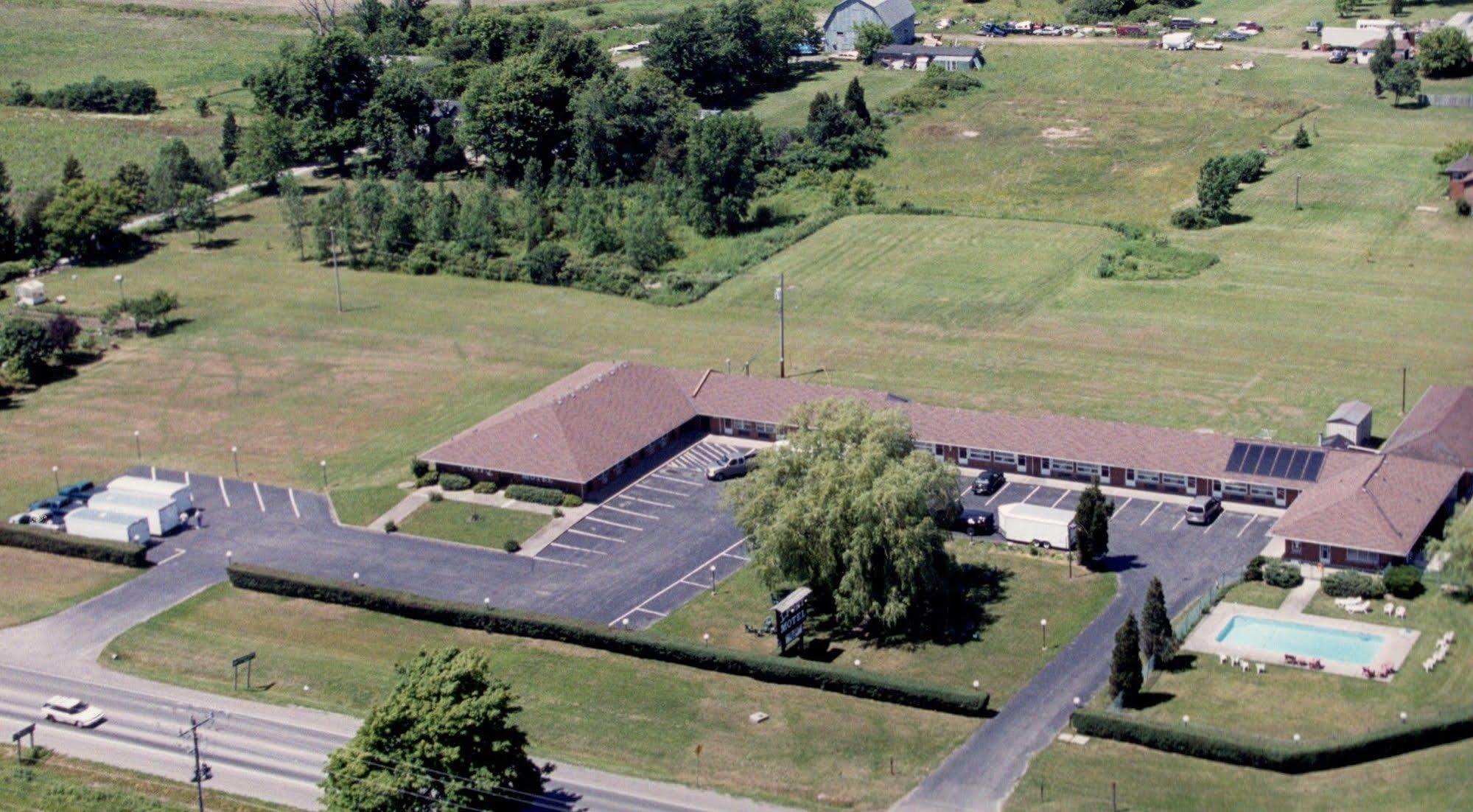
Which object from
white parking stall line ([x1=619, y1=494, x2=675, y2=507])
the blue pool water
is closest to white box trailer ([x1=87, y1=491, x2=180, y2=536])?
white parking stall line ([x1=619, y1=494, x2=675, y2=507])

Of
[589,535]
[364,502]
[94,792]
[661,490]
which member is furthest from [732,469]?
[94,792]

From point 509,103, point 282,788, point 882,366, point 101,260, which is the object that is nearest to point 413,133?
point 509,103

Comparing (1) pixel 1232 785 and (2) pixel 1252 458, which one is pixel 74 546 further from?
(2) pixel 1252 458

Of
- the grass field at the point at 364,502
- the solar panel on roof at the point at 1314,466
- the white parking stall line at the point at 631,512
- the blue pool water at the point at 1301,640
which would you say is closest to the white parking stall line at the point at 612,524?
the white parking stall line at the point at 631,512

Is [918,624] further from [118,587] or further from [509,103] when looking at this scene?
[509,103]

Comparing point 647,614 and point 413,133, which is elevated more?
point 413,133

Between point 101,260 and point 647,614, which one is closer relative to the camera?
point 647,614

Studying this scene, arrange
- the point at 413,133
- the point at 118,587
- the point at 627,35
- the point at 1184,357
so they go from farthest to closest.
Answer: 1. the point at 627,35
2. the point at 413,133
3. the point at 1184,357
4. the point at 118,587
